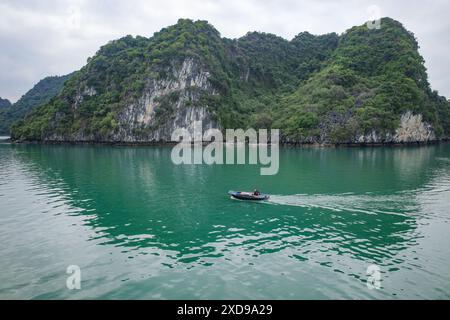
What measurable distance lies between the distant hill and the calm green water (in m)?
80.9

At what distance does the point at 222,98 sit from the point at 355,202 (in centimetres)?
12172

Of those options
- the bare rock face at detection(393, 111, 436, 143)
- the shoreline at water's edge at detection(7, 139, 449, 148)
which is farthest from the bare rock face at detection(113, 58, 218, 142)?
the bare rock face at detection(393, 111, 436, 143)

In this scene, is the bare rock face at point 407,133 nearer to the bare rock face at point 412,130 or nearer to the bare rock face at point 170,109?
the bare rock face at point 412,130

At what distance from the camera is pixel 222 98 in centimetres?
15238

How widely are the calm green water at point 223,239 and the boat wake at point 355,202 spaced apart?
106 millimetres

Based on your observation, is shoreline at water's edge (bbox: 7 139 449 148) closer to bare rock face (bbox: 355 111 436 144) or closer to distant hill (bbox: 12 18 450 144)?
bare rock face (bbox: 355 111 436 144)

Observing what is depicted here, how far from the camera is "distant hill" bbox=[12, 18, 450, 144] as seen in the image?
124750 mm

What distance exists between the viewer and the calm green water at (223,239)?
18.3 meters

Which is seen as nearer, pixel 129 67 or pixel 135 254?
pixel 135 254

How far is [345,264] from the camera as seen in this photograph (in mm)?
20891

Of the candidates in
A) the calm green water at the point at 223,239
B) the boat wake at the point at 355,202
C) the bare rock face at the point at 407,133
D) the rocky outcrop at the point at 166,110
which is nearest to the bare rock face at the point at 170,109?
the rocky outcrop at the point at 166,110
